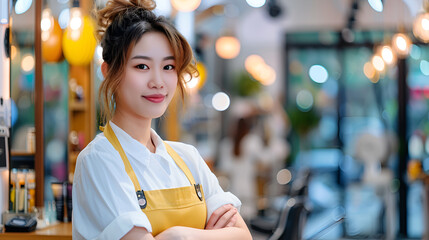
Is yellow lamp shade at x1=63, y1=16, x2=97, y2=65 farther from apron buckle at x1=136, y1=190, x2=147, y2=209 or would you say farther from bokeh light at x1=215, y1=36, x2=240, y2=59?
bokeh light at x1=215, y1=36, x2=240, y2=59

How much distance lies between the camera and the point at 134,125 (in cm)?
178

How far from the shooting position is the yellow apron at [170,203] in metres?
1.65

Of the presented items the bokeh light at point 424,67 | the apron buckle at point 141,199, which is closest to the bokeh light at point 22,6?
the apron buckle at point 141,199

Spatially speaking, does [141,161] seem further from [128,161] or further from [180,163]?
[180,163]

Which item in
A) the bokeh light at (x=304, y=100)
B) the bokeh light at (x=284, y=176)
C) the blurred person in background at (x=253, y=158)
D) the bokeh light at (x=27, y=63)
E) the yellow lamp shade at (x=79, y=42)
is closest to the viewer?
the bokeh light at (x=27, y=63)

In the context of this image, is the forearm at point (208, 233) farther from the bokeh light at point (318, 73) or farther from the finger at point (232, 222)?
the bokeh light at point (318, 73)

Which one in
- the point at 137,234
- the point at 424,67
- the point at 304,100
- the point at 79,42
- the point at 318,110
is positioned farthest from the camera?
the point at 304,100

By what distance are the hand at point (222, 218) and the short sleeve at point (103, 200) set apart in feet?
0.87

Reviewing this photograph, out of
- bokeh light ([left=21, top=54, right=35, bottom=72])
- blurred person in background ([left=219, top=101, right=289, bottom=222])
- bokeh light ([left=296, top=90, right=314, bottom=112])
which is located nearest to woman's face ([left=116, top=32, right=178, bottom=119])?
bokeh light ([left=21, top=54, right=35, bottom=72])

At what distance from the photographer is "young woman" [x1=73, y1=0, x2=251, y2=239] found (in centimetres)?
160

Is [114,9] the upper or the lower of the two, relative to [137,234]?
upper

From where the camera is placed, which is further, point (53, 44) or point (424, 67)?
point (424, 67)

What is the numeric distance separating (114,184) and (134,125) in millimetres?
238

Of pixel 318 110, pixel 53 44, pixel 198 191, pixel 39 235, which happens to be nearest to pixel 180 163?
pixel 198 191
